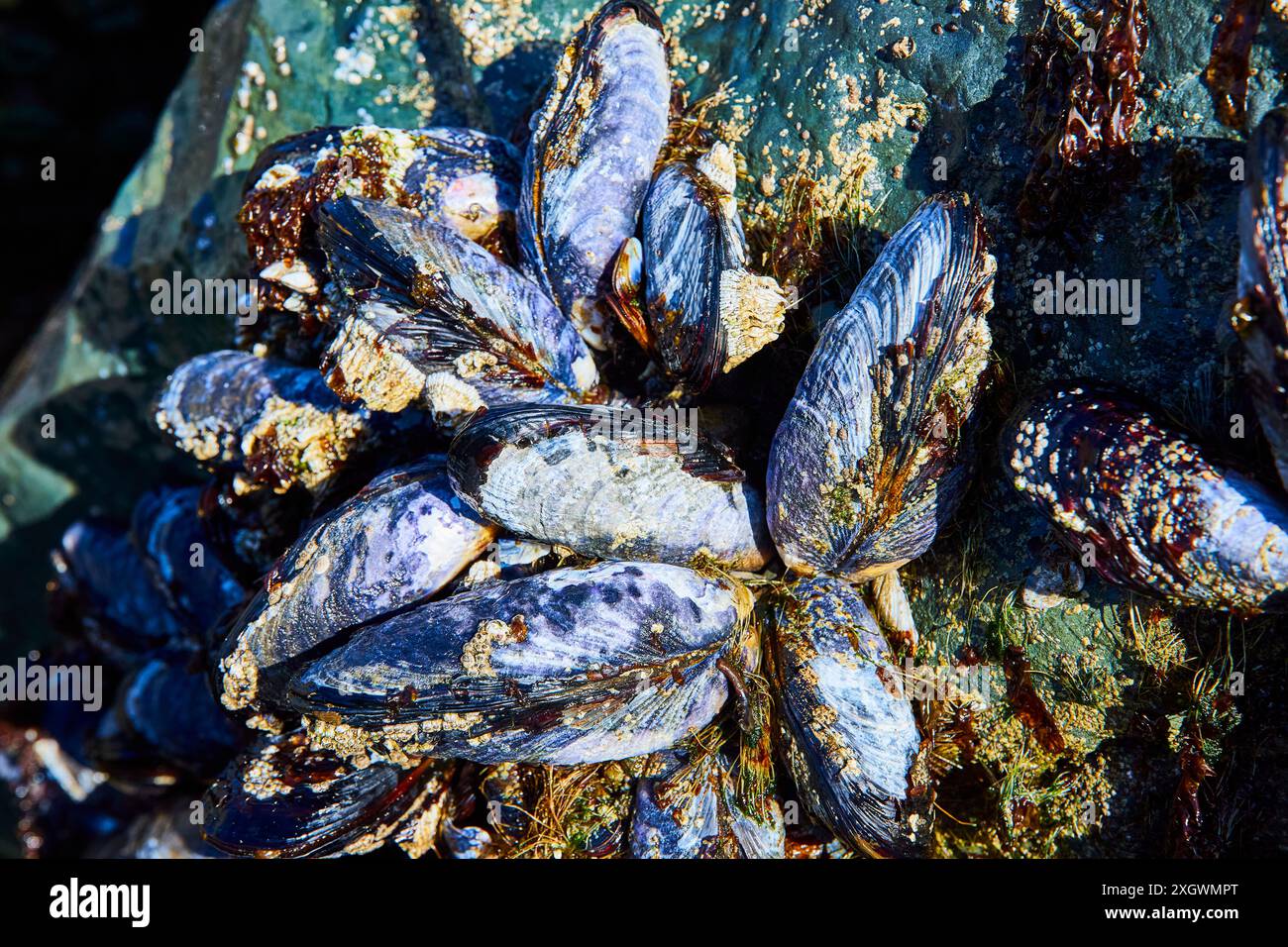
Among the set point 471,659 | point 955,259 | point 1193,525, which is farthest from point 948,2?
point 471,659

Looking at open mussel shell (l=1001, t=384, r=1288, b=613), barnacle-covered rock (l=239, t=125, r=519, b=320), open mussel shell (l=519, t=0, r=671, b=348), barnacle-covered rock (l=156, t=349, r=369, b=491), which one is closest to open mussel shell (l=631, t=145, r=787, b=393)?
open mussel shell (l=519, t=0, r=671, b=348)

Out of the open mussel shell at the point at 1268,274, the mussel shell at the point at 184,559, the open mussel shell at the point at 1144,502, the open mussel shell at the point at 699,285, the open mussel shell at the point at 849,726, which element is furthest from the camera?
the mussel shell at the point at 184,559

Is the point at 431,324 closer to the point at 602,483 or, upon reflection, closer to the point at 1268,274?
the point at 602,483

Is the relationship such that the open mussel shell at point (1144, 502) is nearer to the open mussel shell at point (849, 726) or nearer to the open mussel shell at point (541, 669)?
the open mussel shell at point (849, 726)

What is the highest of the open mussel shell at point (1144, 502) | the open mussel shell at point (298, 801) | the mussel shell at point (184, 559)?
the open mussel shell at point (1144, 502)

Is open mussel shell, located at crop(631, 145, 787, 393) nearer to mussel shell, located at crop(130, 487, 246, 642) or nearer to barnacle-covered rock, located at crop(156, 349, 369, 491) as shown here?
barnacle-covered rock, located at crop(156, 349, 369, 491)

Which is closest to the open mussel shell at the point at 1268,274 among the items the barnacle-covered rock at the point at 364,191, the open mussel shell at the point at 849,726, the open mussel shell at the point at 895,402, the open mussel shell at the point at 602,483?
the open mussel shell at the point at 895,402
